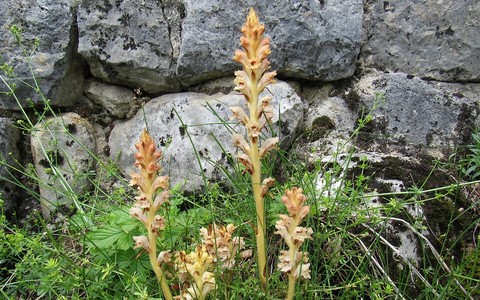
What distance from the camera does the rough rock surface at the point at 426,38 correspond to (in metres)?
2.22

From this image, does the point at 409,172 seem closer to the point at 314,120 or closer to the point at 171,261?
the point at 314,120

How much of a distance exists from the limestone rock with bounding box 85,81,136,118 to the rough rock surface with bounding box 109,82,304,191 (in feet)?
0.31

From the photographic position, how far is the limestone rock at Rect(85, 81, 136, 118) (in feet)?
8.07

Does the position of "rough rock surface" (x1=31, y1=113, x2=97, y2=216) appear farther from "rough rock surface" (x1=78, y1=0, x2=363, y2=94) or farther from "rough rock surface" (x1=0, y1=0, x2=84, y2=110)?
"rough rock surface" (x1=78, y1=0, x2=363, y2=94)

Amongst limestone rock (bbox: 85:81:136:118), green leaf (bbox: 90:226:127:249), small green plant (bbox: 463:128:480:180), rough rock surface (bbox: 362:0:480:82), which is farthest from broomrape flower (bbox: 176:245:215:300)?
rough rock surface (bbox: 362:0:480:82)

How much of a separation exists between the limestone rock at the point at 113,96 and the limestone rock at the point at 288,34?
33 cm

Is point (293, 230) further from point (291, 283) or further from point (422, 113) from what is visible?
point (422, 113)

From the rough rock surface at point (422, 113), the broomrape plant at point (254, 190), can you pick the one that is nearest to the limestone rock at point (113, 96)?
the rough rock surface at point (422, 113)

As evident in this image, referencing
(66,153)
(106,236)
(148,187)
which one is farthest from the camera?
(66,153)

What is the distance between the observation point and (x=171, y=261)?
1.48 metres

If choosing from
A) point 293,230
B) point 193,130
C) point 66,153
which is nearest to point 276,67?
point 193,130

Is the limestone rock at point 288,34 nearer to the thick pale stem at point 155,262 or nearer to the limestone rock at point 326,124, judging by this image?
the limestone rock at point 326,124

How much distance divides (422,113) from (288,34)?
26.6 inches

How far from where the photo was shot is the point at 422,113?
2.25 metres
